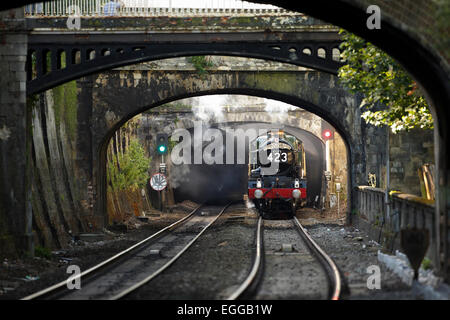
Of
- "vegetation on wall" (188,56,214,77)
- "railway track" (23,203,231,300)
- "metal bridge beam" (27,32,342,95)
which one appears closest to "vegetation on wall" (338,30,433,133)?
"metal bridge beam" (27,32,342,95)

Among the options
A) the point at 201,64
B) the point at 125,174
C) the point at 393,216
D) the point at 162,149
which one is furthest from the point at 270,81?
the point at 125,174

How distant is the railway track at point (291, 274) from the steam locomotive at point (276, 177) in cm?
714

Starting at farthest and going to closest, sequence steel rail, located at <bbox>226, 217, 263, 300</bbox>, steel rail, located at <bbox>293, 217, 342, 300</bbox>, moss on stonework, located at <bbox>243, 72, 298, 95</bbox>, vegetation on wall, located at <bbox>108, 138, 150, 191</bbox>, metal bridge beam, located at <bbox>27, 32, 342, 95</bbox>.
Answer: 1. vegetation on wall, located at <bbox>108, 138, 150, 191</bbox>
2. moss on stonework, located at <bbox>243, 72, 298, 95</bbox>
3. metal bridge beam, located at <bbox>27, 32, 342, 95</bbox>
4. steel rail, located at <bbox>293, 217, 342, 300</bbox>
5. steel rail, located at <bbox>226, 217, 263, 300</bbox>

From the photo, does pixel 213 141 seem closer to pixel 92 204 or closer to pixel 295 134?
pixel 295 134

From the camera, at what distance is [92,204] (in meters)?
19.3

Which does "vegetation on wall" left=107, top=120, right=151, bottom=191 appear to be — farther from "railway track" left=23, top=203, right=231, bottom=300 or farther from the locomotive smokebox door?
the locomotive smokebox door

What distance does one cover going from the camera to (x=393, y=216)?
12.9 meters

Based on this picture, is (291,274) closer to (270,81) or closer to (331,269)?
(331,269)

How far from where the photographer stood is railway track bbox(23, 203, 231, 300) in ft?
30.6

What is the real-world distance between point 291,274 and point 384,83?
13.9 feet

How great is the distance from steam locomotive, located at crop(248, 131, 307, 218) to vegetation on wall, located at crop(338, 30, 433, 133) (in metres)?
11.3

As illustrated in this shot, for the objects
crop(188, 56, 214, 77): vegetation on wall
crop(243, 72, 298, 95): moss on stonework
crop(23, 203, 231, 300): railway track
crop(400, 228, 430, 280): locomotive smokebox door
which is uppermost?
crop(188, 56, 214, 77): vegetation on wall

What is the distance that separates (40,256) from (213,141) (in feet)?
88.2
